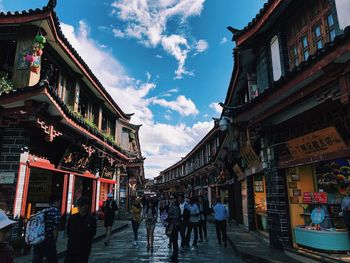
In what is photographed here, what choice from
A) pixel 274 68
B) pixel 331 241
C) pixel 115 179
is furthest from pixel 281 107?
pixel 115 179

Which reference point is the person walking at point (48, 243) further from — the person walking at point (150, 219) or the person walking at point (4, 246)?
the person walking at point (150, 219)

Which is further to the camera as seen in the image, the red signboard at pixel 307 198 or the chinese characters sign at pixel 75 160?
the chinese characters sign at pixel 75 160

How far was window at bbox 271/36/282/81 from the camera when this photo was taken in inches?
331

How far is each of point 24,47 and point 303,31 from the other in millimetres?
8519

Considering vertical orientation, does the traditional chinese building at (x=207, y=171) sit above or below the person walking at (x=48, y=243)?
above

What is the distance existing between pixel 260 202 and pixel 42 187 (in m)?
9.12

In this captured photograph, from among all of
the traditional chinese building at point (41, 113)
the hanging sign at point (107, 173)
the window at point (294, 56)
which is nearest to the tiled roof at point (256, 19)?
the window at point (294, 56)

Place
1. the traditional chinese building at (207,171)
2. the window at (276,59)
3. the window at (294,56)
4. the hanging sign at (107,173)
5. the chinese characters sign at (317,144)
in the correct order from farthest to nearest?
the traditional chinese building at (207,171)
the hanging sign at (107,173)
the window at (276,59)
the window at (294,56)
the chinese characters sign at (317,144)

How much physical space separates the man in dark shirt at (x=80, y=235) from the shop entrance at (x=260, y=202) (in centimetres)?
810

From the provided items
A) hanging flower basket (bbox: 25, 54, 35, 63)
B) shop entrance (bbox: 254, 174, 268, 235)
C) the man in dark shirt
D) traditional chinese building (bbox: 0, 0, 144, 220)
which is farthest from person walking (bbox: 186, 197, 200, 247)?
hanging flower basket (bbox: 25, 54, 35, 63)

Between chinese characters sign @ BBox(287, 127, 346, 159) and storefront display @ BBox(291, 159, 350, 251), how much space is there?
1.08m

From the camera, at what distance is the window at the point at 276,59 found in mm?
8406

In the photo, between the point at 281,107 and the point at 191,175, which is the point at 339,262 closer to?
the point at 281,107

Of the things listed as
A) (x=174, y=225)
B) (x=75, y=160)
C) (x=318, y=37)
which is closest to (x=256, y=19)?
(x=318, y=37)
